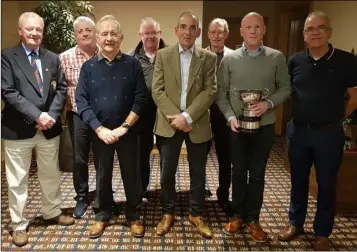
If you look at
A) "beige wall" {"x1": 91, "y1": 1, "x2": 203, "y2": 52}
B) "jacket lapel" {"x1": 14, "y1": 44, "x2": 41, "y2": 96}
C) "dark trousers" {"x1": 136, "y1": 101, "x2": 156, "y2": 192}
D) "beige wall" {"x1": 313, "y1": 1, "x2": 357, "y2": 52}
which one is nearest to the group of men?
"jacket lapel" {"x1": 14, "y1": 44, "x2": 41, "y2": 96}

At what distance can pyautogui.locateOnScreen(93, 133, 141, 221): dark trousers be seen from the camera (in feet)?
8.38

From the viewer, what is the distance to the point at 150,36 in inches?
113

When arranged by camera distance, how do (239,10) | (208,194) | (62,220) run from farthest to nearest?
1. (239,10)
2. (208,194)
3. (62,220)

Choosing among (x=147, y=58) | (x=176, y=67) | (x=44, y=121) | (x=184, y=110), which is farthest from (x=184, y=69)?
(x=44, y=121)

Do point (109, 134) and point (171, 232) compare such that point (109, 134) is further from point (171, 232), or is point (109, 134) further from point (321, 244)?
point (321, 244)

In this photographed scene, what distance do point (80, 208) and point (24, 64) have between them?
4.00 feet

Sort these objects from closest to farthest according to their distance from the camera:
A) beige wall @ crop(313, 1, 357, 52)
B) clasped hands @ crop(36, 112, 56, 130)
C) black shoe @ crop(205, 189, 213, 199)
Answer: clasped hands @ crop(36, 112, 56, 130) → black shoe @ crop(205, 189, 213, 199) → beige wall @ crop(313, 1, 357, 52)

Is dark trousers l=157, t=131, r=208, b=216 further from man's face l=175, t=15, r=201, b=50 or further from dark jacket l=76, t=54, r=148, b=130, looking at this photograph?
man's face l=175, t=15, r=201, b=50

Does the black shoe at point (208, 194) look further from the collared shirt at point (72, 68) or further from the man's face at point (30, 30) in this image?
the man's face at point (30, 30)

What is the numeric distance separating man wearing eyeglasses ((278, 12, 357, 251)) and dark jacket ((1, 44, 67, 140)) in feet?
5.28

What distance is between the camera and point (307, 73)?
2346 millimetres

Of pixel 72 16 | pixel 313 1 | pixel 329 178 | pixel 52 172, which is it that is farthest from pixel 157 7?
pixel 329 178

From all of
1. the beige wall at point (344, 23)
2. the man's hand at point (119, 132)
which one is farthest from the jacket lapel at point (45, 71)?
the beige wall at point (344, 23)

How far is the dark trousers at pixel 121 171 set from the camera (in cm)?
255
